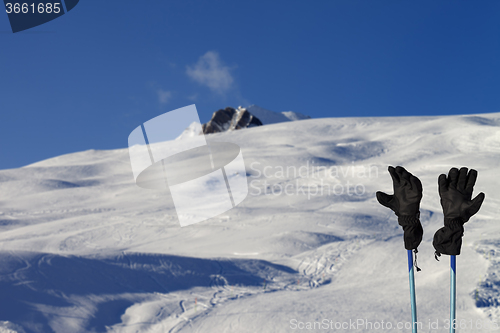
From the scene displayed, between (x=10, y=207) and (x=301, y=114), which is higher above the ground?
(x=301, y=114)

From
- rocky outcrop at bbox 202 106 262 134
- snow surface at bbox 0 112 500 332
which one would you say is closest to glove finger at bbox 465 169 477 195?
snow surface at bbox 0 112 500 332

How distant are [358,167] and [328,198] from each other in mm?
7421

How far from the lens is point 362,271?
10.9 m

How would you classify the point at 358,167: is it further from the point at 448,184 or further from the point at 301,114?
the point at 301,114

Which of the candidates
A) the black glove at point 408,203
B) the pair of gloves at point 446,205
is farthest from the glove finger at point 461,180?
the black glove at point 408,203

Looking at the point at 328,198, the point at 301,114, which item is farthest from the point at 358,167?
the point at 301,114

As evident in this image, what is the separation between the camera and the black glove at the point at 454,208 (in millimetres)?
2479

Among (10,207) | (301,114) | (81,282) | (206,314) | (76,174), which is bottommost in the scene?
(206,314)

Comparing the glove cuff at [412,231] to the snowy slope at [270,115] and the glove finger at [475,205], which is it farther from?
the snowy slope at [270,115]

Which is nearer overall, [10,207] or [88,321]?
[88,321]

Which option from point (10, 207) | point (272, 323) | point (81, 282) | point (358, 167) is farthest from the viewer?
point (358, 167)

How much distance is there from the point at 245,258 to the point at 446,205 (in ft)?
33.2

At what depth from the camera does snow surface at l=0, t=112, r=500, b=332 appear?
7.89 m

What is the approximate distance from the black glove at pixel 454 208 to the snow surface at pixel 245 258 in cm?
493
